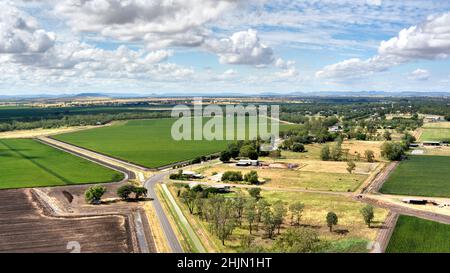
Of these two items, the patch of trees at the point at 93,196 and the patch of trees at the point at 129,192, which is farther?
the patch of trees at the point at 129,192

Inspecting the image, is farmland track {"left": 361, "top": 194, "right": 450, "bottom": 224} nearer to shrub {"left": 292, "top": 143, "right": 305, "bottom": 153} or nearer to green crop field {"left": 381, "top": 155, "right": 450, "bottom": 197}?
green crop field {"left": 381, "top": 155, "right": 450, "bottom": 197}

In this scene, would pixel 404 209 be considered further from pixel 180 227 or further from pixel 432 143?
pixel 432 143

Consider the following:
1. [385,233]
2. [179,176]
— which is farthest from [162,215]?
[385,233]

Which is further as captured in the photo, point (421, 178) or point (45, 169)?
point (45, 169)

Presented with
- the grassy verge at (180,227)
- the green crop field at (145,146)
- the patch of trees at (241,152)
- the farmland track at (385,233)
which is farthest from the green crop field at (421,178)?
the green crop field at (145,146)

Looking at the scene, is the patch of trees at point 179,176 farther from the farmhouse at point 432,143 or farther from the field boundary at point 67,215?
the farmhouse at point 432,143

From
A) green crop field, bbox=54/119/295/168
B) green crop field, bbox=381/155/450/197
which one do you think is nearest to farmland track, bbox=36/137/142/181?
green crop field, bbox=54/119/295/168
